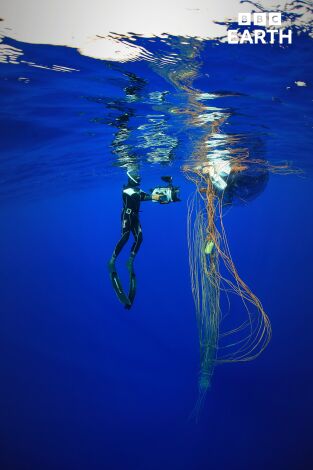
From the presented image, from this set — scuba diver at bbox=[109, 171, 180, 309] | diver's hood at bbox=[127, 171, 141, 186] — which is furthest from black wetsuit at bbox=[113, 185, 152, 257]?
diver's hood at bbox=[127, 171, 141, 186]

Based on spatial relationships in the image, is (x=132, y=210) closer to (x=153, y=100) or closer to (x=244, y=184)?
(x=244, y=184)

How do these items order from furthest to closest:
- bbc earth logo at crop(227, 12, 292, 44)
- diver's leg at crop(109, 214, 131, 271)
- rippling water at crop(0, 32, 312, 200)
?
rippling water at crop(0, 32, 312, 200)
diver's leg at crop(109, 214, 131, 271)
bbc earth logo at crop(227, 12, 292, 44)

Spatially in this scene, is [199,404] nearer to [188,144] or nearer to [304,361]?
[188,144]

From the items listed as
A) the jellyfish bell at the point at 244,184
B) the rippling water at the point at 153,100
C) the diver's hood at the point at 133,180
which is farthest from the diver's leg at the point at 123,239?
the rippling water at the point at 153,100

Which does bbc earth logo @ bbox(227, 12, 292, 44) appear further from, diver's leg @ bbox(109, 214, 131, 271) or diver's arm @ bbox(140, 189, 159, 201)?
diver's leg @ bbox(109, 214, 131, 271)

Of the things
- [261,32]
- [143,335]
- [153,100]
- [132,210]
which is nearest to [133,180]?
[153,100]

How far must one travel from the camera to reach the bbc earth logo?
375cm

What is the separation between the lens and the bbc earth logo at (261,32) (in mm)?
3745

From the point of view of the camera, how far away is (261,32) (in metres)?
4.05

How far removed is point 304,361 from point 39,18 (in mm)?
21612

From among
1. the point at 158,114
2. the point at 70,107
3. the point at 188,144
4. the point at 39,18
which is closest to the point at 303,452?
the point at 188,144

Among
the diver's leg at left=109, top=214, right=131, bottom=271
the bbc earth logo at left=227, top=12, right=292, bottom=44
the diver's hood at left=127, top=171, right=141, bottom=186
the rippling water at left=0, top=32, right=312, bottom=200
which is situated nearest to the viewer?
the bbc earth logo at left=227, top=12, right=292, bottom=44

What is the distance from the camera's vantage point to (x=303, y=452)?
13414 millimetres

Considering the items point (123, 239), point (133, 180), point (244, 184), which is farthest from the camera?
point (133, 180)
